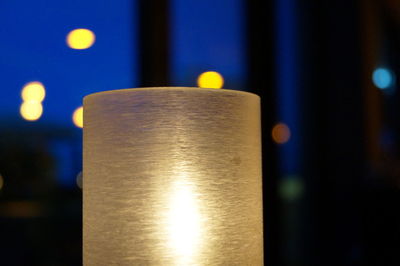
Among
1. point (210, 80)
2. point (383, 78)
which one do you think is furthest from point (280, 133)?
point (383, 78)

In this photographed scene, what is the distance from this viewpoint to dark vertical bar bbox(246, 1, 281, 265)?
328 centimetres

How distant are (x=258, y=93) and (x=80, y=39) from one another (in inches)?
49.7

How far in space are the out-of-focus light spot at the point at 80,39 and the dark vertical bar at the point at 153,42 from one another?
258mm

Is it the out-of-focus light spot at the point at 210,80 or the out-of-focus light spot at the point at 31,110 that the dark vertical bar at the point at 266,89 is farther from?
the out-of-focus light spot at the point at 31,110

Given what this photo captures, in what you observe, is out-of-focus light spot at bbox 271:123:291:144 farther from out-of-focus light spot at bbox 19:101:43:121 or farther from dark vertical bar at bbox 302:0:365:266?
out-of-focus light spot at bbox 19:101:43:121

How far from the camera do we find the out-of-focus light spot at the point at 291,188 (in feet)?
11.2

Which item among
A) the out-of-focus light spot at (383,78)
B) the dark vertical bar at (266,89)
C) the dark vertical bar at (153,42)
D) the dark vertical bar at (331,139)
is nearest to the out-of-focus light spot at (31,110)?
the dark vertical bar at (153,42)

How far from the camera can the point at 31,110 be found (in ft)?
7.72

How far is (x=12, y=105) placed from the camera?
228cm

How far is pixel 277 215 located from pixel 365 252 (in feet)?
2.24

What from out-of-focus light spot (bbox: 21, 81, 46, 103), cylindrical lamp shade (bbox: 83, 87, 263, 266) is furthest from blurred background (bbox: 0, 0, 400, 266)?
cylindrical lamp shade (bbox: 83, 87, 263, 266)

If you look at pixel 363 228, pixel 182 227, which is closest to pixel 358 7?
pixel 363 228

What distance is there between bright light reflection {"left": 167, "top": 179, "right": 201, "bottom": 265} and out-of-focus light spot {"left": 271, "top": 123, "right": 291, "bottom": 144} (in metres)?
2.20

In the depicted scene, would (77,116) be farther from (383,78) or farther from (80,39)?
(383,78)
